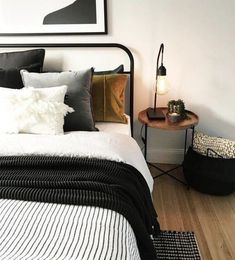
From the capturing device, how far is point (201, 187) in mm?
2172

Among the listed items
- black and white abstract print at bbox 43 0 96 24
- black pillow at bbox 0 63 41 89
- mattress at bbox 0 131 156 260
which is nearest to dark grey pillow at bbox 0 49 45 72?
black pillow at bbox 0 63 41 89

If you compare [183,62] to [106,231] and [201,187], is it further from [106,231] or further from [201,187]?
[106,231]

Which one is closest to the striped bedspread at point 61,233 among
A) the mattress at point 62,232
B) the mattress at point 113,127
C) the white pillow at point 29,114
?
the mattress at point 62,232

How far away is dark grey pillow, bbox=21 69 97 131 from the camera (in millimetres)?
1832

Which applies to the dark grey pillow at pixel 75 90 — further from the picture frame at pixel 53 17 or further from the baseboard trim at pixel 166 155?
the baseboard trim at pixel 166 155

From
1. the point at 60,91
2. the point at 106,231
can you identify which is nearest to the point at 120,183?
the point at 106,231

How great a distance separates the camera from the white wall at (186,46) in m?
2.20

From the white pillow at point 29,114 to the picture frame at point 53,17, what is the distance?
0.87m

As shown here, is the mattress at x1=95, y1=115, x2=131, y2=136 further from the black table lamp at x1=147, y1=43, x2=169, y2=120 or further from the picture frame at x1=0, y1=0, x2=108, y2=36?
the picture frame at x1=0, y1=0, x2=108, y2=36

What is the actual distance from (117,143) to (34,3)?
148 cm

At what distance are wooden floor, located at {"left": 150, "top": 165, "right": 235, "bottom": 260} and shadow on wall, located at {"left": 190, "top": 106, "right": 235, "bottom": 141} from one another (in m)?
0.56

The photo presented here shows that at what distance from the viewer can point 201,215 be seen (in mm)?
1964

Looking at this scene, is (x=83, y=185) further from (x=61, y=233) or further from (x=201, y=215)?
(x=201, y=215)

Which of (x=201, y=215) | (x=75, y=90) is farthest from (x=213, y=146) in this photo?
(x=75, y=90)
